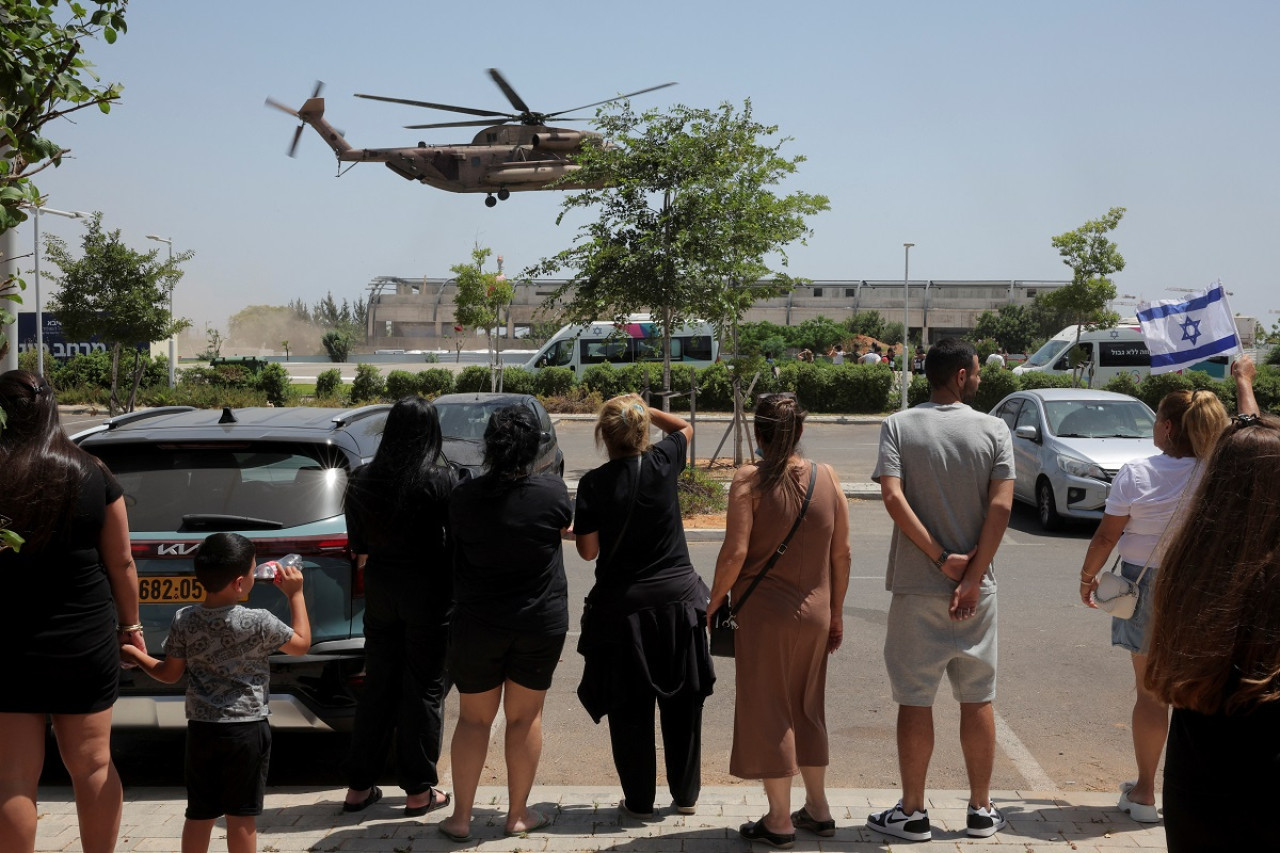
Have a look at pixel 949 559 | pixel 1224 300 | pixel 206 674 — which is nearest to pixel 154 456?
pixel 206 674

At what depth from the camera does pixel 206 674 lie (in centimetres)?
377

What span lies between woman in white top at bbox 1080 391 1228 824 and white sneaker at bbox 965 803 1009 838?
25.2 inches

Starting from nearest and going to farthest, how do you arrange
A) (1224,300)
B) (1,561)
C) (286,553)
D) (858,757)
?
1. (1,561)
2. (286,553)
3. (858,757)
4. (1224,300)

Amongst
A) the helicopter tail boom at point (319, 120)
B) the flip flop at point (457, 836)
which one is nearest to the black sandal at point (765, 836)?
the flip flop at point (457, 836)

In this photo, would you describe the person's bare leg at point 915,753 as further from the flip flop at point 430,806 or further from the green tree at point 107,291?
the green tree at point 107,291

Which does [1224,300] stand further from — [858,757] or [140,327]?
[140,327]

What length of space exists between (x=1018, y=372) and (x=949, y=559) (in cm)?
3095

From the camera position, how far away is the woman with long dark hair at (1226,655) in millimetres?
2131

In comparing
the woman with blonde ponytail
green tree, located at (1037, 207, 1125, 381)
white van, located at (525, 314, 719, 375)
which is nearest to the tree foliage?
green tree, located at (1037, 207, 1125, 381)

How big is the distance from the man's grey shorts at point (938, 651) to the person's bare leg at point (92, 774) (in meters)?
2.87

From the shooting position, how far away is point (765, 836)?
4262 millimetres

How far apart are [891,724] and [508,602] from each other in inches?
113

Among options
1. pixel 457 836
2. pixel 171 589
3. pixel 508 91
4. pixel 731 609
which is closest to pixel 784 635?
pixel 731 609

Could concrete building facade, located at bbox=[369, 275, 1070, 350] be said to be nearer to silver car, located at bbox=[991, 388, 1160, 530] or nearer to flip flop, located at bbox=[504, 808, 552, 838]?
silver car, located at bbox=[991, 388, 1160, 530]
